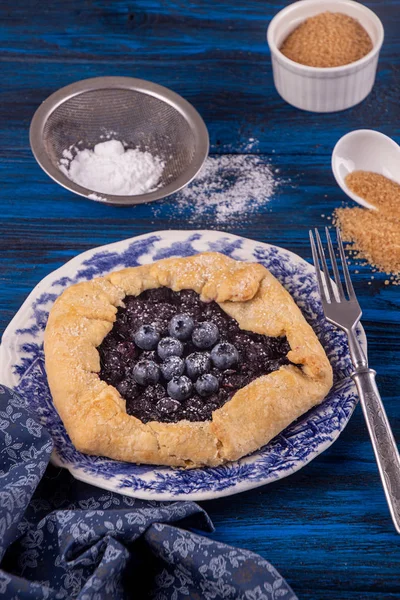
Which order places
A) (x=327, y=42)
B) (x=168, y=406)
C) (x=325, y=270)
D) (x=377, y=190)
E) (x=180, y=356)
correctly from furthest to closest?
(x=327, y=42) < (x=377, y=190) < (x=325, y=270) < (x=180, y=356) < (x=168, y=406)

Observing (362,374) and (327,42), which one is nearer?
(362,374)

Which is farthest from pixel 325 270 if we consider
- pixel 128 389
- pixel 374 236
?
pixel 128 389

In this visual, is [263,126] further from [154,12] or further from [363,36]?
[154,12]

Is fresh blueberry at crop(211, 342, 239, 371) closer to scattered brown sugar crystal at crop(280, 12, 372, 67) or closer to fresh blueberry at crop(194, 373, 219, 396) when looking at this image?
fresh blueberry at crop(194, 373, 219, 396)

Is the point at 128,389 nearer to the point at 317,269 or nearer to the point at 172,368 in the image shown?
the point at 172,368

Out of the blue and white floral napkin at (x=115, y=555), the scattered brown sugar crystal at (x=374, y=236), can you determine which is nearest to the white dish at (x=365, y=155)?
the scattered brown sugar crystal at (x=374, y=236)

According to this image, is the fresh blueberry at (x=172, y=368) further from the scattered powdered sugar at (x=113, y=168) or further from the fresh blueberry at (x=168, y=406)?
the scattered powdered sugar at (x=113, y=168)

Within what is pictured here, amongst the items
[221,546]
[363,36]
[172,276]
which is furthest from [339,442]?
[363,36]
